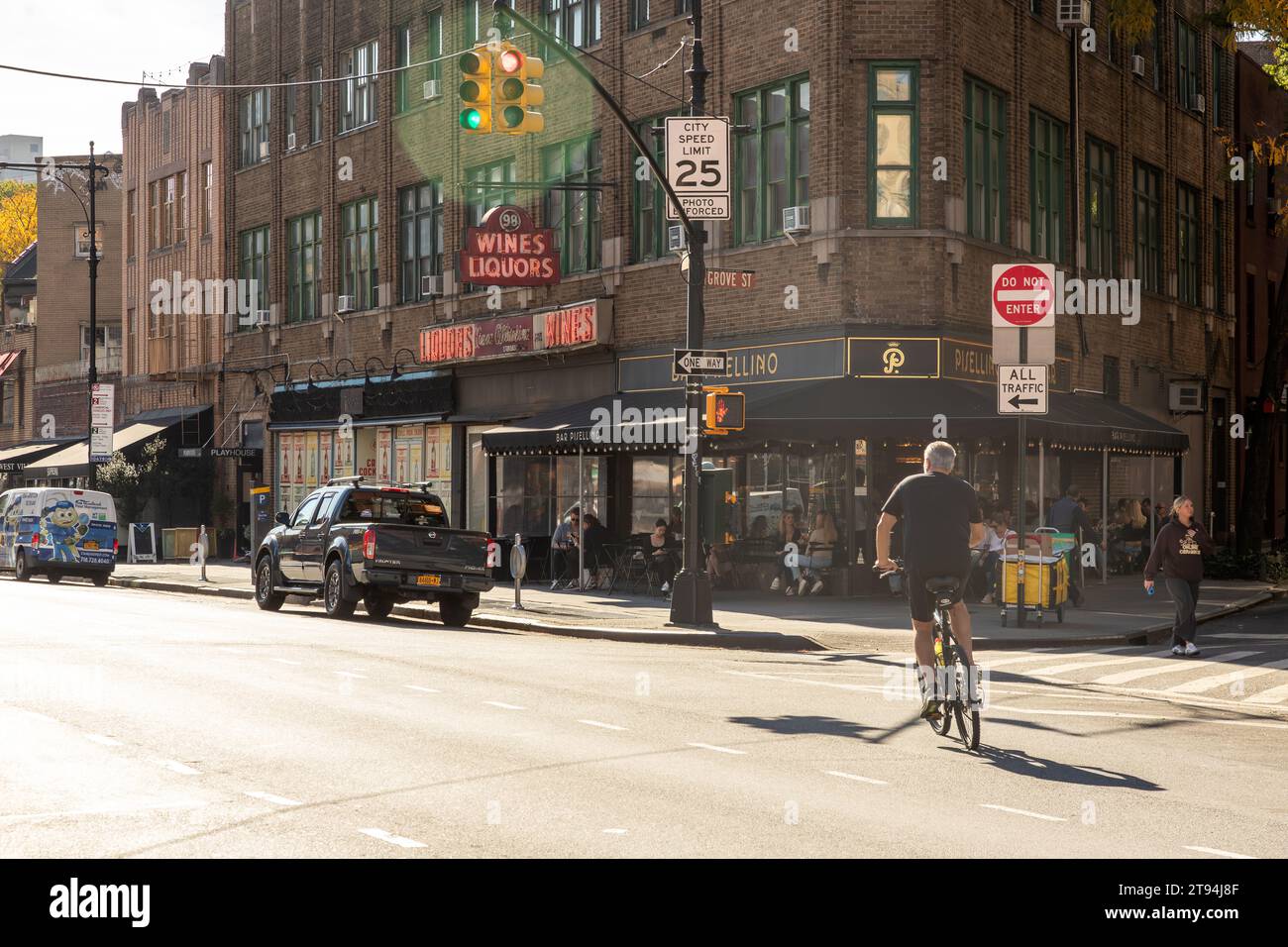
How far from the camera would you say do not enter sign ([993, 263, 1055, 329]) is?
2003cm

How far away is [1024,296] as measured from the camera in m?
20.1

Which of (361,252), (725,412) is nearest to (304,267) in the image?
(361,252)

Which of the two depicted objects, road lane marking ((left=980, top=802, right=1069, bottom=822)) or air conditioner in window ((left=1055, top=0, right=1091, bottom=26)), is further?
air conditioner in window ((left=1055, top=0, right=1091, bottom=26))

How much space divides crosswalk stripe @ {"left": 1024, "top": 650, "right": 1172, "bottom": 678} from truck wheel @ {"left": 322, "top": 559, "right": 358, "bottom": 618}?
1041 cm

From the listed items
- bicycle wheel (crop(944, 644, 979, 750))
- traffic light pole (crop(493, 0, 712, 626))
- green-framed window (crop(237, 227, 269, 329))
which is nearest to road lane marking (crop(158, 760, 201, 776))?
bicycle wheel (crop(944, 644, 979, 750))

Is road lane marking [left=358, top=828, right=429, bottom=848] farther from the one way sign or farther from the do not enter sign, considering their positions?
the do not enter sign

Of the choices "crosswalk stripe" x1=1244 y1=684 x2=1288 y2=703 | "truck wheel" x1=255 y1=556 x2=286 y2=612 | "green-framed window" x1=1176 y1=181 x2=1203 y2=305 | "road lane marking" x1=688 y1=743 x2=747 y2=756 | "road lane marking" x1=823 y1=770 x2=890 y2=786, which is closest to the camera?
"road lane marking" x1=823 y1=770 x2=890 y2=786

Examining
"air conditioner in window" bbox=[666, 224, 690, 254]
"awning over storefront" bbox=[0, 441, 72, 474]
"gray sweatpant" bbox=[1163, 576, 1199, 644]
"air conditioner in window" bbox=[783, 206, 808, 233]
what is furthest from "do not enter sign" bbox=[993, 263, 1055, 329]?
"awning over storefront" bbox=[0, 441, 72, 474]

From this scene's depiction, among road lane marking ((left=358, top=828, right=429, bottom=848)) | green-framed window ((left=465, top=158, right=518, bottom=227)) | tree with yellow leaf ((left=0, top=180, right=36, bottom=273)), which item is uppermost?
tree with yellow leaf ((left=0, top=180, right=36, bottom=273))

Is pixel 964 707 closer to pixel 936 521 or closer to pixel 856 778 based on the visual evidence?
pixel 936 521

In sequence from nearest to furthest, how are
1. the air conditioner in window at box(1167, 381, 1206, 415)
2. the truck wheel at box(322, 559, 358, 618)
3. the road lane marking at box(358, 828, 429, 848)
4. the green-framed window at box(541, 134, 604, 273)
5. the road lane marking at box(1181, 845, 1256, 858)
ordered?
the road lane marking at box(358, 828, 429, 848), the road lane marking at box(1181, 845, 1256, 858), the truck wheel at box(322, 559, 358, 618), the green-framed window at box(541, 134, 604, 273), the air conditioner in window at box(1167, 381, 1206, 415)

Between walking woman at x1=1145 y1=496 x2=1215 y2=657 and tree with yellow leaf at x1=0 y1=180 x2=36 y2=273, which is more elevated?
tree with yellow leaf at x1=0 y1=180 x2=36 y2=273

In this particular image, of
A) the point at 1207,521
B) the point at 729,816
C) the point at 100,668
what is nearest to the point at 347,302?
the point at 1207,521

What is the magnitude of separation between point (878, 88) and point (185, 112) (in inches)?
1086
